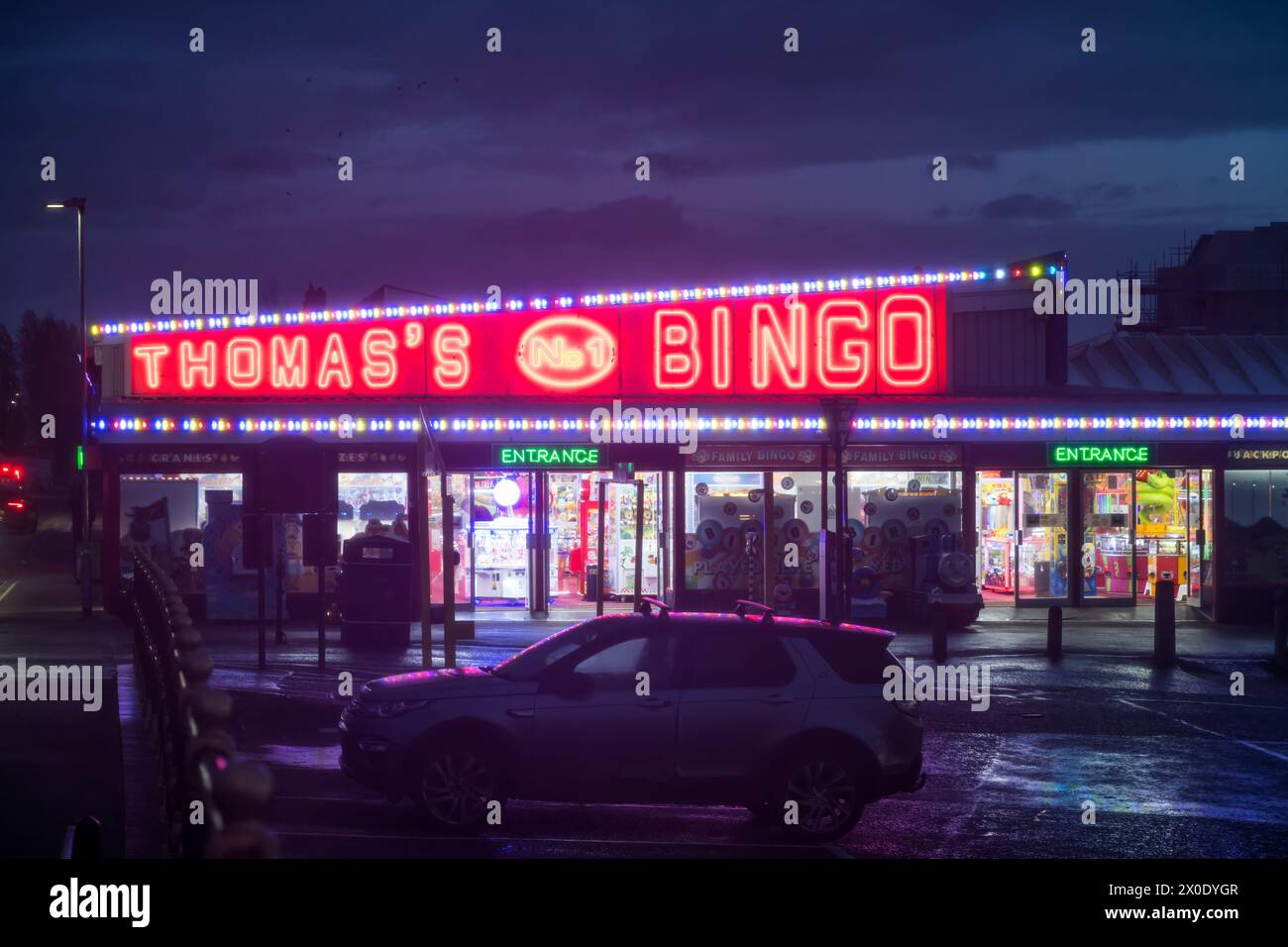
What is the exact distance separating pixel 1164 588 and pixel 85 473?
2071 cm

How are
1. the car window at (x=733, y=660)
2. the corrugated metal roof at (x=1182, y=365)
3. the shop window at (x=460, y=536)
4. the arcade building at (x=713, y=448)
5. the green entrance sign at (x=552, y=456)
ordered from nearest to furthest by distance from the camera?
the car window at (x=733, y=660), the green entrance sign at (x=552, y=456), the arcade building at (x=713, y=448), the shop window at (x=460, y=536), the corrugated metal roof at (x=1182, y=365)

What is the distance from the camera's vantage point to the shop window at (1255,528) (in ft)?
87.6

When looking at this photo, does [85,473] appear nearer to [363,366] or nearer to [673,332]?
[363,366]

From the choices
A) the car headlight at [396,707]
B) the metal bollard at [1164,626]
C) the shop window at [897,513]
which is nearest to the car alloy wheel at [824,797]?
the car headlight at [396,707]

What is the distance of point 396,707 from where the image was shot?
33.9ft

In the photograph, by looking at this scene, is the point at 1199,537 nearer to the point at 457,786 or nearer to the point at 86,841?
the point at 457,786

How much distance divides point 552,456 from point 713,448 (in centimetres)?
295

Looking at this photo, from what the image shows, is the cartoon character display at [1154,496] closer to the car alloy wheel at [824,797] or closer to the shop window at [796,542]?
the shop window at [796,542]

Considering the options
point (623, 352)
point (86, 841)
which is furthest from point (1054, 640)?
point (86, 841)

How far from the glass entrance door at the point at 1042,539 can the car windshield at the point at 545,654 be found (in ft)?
59.5

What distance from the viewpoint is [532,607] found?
87.1ft
